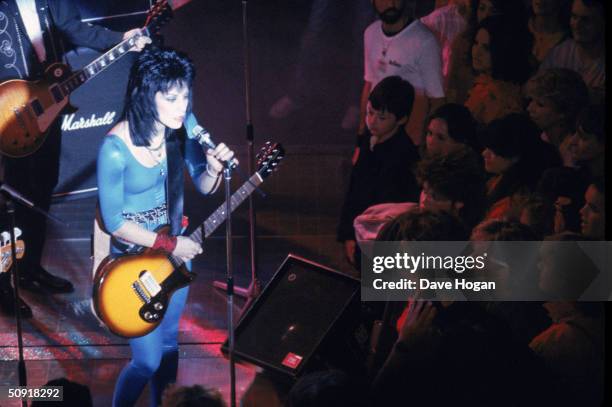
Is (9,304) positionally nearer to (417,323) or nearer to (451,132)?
(417,323)

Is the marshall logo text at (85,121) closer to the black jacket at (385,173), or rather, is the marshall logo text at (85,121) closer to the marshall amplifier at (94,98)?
the marshall amplifier at (94,98)

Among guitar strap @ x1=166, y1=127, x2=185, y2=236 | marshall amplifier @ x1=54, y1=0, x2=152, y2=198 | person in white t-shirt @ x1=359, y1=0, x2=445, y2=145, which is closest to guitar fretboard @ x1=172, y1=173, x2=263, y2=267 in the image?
guitar strap @ x1=166, y1=127, x2=185, y2=236

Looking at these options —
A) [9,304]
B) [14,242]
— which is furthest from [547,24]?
[9,304]

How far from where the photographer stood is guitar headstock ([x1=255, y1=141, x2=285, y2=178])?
181 inches

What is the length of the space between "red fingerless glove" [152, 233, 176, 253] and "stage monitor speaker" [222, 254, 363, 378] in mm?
495

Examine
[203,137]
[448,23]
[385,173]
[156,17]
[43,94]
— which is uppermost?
[156,17]

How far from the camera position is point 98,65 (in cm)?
459

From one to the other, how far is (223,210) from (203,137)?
1.22ft

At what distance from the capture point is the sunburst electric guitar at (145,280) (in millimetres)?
4504

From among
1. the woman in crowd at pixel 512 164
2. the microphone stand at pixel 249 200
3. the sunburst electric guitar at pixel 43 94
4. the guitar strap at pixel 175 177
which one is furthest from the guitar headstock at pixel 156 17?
the woman in crowd at pixel 512 164

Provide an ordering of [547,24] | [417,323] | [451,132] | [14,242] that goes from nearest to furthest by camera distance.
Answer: [417,323], [14,242], [451,132], [547,24]

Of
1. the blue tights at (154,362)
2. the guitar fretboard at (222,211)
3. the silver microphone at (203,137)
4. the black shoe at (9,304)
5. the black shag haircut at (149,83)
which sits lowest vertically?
the blue tights at (154,362)

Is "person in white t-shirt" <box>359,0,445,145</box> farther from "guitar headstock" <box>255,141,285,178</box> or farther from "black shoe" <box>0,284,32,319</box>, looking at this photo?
"black shoe" <box>0,284,32,319</box>

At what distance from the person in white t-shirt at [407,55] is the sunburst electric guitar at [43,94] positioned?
3.47 ft
